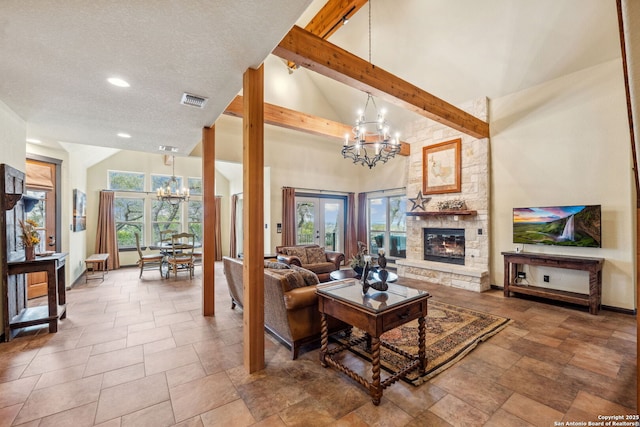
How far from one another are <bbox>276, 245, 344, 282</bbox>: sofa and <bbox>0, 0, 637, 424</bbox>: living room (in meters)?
1.29

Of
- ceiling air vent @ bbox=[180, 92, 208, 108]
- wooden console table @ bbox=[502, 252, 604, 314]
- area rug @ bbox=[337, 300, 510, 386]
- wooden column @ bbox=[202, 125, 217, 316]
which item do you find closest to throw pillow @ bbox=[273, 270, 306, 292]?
area rug @ bbox=[337, 300, 510, 386]

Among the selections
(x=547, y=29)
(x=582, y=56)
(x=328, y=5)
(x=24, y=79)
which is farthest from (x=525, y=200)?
(x=24, y=79)

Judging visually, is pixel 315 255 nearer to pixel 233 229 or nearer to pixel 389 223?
pixel 389 223

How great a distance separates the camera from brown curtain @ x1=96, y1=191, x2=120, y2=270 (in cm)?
734

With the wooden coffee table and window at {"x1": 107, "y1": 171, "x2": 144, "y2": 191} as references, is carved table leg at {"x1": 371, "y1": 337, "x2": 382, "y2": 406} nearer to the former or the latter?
the wooden coffee table

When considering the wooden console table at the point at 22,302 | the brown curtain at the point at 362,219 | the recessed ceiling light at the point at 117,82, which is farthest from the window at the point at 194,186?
the recessed ceiling light at the point at 117,82

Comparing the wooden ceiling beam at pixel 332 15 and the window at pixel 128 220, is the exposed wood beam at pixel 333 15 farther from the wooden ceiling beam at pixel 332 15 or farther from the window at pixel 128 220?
the window at pixel 128 220

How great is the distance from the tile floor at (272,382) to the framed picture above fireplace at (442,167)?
10.1ft

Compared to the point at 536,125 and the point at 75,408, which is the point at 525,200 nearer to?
the point at 536,125

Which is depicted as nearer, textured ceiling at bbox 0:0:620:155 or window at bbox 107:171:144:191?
textured ceiling at bbox 0:0:620:155

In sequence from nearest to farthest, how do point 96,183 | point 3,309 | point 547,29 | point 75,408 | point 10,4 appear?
point 10,4
point 75,408
point 3,309
point 547,29
point 96,183

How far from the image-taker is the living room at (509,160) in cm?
394

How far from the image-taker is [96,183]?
24.3 ft

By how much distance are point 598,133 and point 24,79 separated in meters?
7.24
